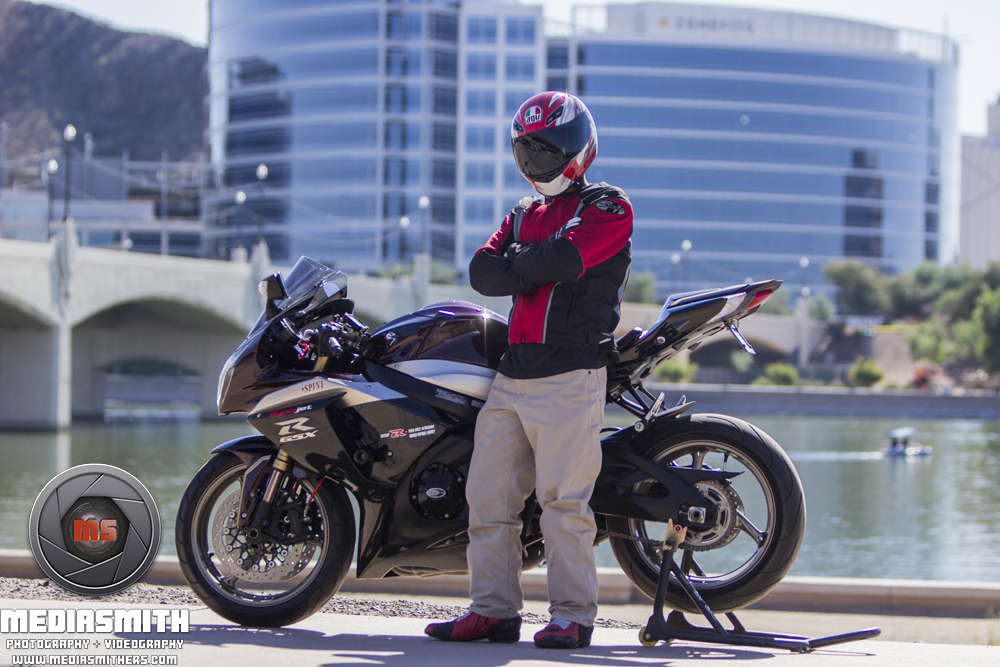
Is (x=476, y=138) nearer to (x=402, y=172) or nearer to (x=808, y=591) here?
(x=402, y=172)

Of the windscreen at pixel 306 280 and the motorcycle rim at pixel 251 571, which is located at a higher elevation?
the windscreen at pixel 306 280

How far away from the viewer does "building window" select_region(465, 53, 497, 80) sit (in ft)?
260

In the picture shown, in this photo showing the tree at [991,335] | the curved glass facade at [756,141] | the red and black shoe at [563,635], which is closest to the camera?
the red and black shoe at [563,635]

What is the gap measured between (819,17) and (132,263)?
243ft

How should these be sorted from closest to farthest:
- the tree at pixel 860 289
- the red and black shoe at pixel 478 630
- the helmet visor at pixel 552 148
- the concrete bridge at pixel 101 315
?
the red and black shoe at pixel 478 630
the helmet visor at pixel 552 148
the concrete bridge at pixel 101 315
the tree at pixel 860 289

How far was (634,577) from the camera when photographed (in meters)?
3.61

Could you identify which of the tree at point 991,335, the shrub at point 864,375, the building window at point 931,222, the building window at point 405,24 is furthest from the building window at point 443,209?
the building window at point 931,222

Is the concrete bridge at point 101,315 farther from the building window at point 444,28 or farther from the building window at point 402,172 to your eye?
the building window at point 444,28

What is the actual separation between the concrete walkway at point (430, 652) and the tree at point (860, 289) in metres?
80.0

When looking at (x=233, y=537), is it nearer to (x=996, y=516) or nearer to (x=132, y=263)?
(x=996, y=516)

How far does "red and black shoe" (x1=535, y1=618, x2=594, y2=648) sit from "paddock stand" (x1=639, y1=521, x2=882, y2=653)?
0.61ft

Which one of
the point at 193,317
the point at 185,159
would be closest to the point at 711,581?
the point at 193,317

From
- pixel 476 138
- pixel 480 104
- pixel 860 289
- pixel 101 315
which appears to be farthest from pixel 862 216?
pixel 101 315

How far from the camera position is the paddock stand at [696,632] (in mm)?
3195
